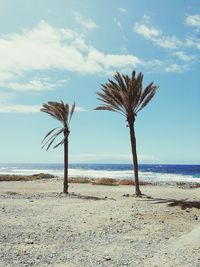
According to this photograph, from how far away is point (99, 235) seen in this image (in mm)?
12570

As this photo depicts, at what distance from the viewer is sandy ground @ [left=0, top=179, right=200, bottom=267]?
9797 millimetres

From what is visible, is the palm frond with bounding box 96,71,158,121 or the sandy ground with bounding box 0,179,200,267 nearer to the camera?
the sandy ground with bounding box 0,179,200,267

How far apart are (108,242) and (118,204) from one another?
6.90 metres

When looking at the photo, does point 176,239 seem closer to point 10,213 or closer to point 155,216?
point 155,216

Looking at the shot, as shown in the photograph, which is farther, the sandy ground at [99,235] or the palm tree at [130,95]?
the palm tree at [130,95]

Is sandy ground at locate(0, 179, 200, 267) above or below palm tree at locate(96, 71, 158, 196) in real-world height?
below

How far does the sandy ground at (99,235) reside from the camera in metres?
9.80

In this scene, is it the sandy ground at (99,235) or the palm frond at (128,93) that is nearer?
the sandy ground at (99,235)

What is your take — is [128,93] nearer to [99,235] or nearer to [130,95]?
[130,95]

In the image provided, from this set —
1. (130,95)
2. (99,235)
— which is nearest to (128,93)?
(130,95)

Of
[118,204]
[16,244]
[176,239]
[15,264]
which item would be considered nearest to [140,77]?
[118,204]

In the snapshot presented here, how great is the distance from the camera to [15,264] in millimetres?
9234

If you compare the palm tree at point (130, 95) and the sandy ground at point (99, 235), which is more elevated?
the palm tree at point (130, 95)

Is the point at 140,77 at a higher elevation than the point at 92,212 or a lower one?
higher
